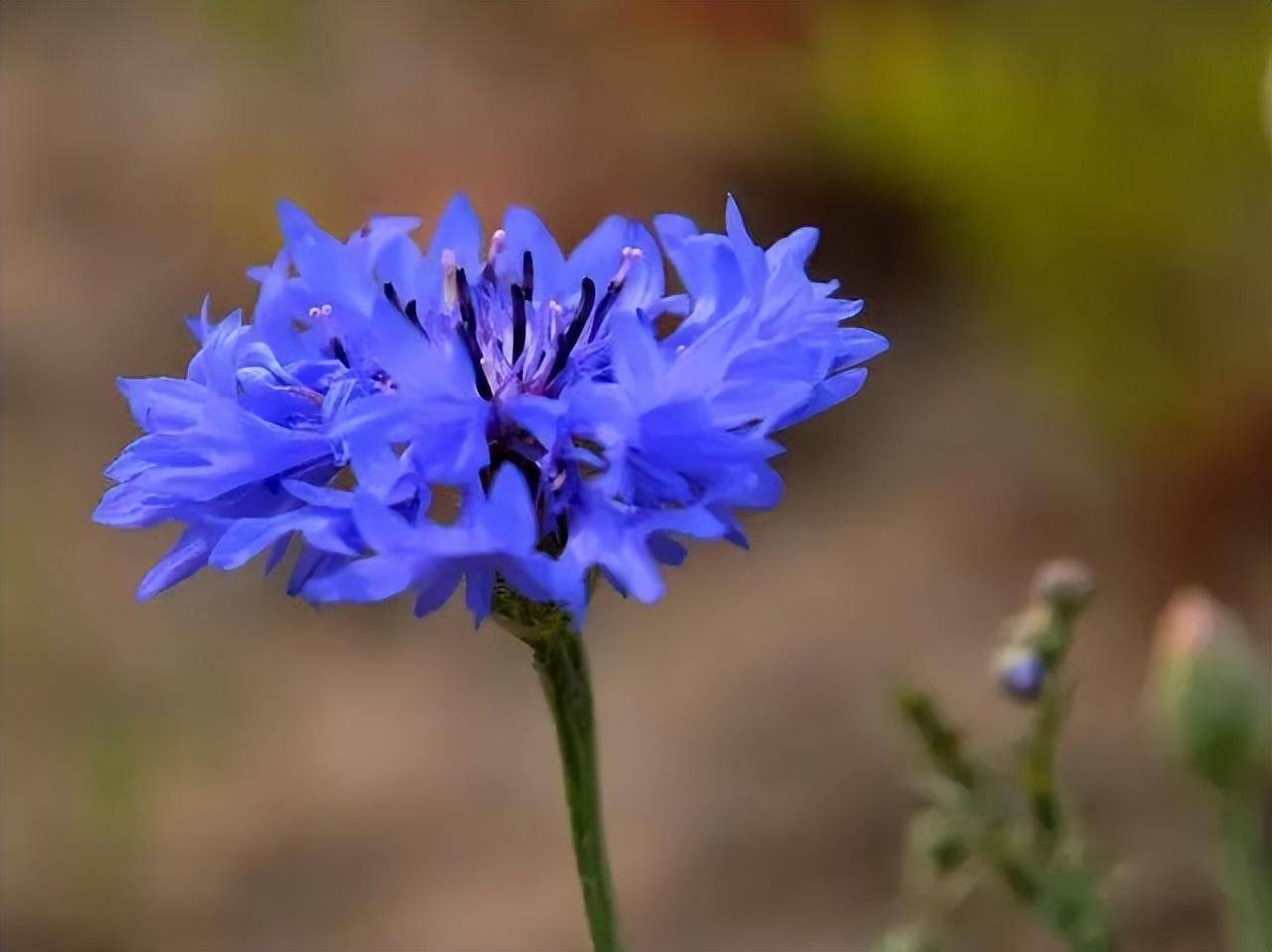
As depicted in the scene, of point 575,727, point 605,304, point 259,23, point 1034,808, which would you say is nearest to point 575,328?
point 605,304

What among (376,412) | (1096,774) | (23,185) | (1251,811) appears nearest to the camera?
(376,412)

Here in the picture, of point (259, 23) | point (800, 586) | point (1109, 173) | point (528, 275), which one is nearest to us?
point (528, 275)

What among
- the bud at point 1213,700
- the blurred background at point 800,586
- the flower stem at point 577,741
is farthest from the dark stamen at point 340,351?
the blurred background at point 800,586

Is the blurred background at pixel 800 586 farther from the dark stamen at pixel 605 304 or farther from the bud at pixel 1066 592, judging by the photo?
the dark stamen at pixel 605 304

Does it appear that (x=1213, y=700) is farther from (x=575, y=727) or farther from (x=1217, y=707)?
(x=575, y=727)

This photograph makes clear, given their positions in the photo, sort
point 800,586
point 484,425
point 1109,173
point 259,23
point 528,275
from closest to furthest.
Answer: point 484,425, point 528,275, point 1109,173, point 800,586, point 259,23

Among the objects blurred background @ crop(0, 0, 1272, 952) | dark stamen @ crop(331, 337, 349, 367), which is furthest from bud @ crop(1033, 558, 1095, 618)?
blurred background @ crop(0, 0, 1272, 952)

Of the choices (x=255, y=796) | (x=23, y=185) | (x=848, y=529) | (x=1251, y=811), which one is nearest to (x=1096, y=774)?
(x=848, y=529)

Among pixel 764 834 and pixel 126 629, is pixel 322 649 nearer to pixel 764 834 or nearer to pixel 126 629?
pixel 126 629
